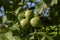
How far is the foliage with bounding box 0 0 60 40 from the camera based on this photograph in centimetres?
168

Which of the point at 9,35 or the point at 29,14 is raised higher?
the point at 29,14

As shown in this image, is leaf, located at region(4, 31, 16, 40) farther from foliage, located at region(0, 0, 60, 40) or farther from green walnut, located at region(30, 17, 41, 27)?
green walnut, located at region(30, 17, 41, 27)

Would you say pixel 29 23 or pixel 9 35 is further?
pixel 29 23

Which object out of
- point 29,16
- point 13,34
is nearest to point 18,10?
point 29,16

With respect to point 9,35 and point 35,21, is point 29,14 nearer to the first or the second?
point 35,21

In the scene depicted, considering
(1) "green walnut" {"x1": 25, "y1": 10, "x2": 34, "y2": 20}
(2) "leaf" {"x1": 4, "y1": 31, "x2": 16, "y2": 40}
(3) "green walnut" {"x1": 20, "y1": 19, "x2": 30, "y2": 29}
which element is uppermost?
(1) "green walnut" {"x1": 25, "y1": 10, "x2": 34, "y2": 20}

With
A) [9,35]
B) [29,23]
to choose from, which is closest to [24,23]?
[29,23]

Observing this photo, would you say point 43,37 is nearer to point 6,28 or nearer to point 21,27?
point 21,27

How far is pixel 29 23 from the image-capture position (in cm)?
178

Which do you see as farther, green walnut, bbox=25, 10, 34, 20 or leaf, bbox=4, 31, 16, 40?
green walnut, bbox=25, 10, 34, 20

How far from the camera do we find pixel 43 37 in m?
1.63

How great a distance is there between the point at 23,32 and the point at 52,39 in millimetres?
243

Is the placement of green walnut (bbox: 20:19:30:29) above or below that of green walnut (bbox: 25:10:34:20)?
below

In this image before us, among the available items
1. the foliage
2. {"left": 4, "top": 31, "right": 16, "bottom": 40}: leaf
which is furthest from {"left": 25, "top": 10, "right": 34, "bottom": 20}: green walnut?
{"left": 4, "top": 31, "right": 16, "bottom": 40}: leaf
